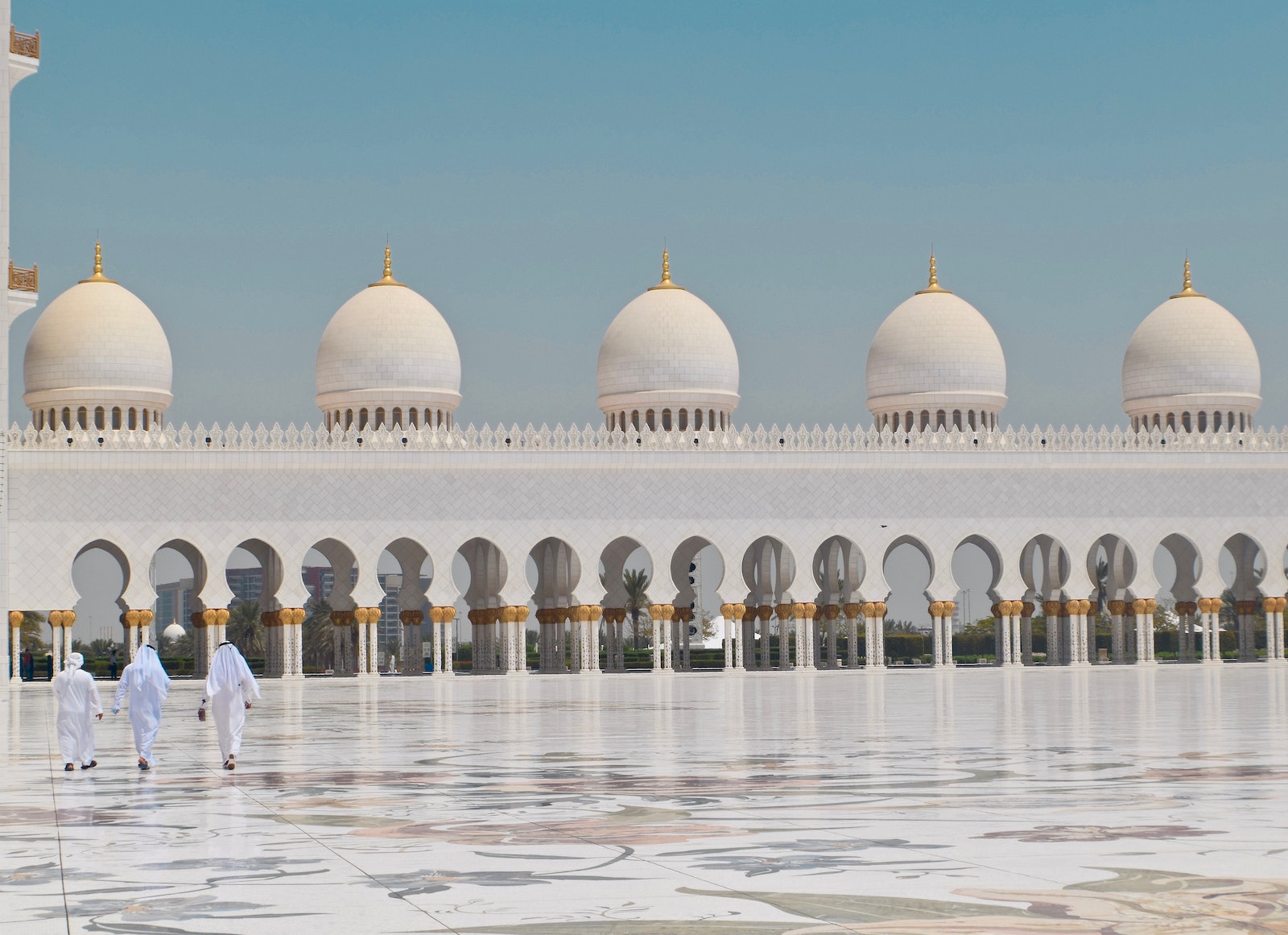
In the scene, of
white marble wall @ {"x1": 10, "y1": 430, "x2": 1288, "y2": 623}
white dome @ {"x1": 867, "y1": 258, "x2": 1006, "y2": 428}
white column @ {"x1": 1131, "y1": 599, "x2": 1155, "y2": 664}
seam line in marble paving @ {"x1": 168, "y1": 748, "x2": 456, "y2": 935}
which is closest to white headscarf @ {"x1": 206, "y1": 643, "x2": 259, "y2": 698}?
seam line in marble paving @ {"x1": 168, "y1": 748, "x2": 456, "y2": 935}

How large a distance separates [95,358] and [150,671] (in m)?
24.5

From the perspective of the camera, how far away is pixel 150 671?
1020cm

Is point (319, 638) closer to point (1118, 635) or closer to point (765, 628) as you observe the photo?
point (765, 628)

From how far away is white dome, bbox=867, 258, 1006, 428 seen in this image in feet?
120

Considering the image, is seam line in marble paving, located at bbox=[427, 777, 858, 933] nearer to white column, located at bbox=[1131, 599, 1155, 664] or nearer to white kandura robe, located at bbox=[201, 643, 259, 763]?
white kandura robe, located at bbox=[201, 643, 259, 763]

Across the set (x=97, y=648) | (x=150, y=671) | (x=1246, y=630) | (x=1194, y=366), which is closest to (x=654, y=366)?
(x=1194, y=366)

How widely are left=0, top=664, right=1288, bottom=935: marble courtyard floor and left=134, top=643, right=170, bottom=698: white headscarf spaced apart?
465 millimetres

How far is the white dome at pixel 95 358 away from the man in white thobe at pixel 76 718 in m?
24.4

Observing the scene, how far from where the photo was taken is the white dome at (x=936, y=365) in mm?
36500

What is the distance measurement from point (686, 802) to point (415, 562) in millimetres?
28013

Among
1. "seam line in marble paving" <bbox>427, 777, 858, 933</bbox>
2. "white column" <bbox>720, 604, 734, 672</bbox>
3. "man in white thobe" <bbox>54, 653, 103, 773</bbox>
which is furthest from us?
"white column" <bbox>720, 604, 734, 672</bbox>

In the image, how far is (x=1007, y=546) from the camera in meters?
34.3

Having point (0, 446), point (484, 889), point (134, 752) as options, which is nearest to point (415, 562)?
point (0, 446)

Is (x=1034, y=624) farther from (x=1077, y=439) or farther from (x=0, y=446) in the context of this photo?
(x=0, y=446)
